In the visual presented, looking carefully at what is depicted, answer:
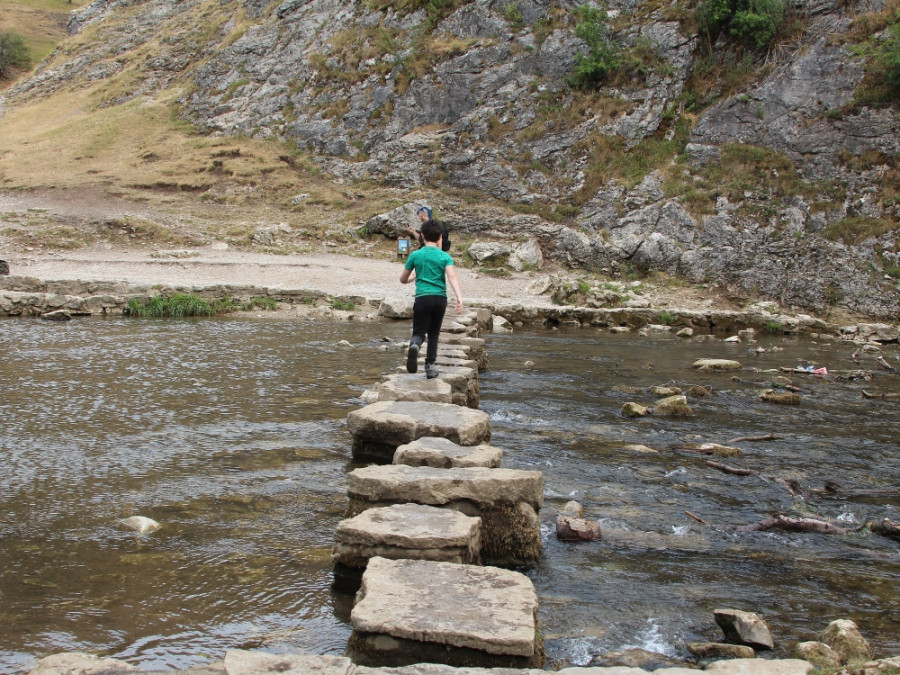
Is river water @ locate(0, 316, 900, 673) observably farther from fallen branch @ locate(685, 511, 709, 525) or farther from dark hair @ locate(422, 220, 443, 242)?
dark hair @ locate(422, 220, 443, 242)

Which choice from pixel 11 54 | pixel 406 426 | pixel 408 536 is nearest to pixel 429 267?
pixel 406 426

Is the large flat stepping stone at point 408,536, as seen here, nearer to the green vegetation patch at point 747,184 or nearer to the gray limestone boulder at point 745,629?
the gray limestone boulder at point 745,629

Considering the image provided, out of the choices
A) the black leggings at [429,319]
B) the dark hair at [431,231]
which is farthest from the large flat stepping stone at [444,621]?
the dark hair at [431,231]

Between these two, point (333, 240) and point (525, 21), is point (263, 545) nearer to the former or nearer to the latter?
point (333, 240)

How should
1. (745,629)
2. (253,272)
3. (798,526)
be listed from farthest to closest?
(253,272)
(798,526)
(745,629)

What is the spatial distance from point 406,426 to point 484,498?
136 cm

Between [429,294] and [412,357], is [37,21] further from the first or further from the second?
[412,357]

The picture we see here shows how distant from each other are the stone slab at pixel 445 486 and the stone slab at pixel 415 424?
92 cm

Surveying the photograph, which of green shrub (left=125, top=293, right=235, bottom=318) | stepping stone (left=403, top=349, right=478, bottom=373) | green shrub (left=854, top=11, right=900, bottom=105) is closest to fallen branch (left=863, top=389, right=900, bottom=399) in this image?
stepping stone (left=403, top=349, right=478, bottom=373)

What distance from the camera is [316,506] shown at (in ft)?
15.3

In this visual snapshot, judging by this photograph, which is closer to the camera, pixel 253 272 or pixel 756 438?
pixel 756 438

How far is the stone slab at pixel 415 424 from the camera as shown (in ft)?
16.0

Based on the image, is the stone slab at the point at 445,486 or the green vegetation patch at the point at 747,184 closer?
the stone slab at the point at 445,486

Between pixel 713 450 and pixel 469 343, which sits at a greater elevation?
pixel 469 343
